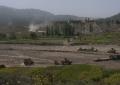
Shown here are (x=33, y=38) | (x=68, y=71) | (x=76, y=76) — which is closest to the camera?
(x=76, y=76)

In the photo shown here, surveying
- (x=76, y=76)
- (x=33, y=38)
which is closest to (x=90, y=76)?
(x=76, y=76)

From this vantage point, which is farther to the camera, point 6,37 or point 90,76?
point 6,37

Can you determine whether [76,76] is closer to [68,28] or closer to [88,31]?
[68,28]

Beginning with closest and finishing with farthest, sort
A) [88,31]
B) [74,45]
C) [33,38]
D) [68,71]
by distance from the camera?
[68,71]
[74,45]
[33,38]
[88,31]

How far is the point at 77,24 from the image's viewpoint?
17488cm

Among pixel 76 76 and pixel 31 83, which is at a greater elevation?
pixel 31 83

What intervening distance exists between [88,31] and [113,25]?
13.7 meters

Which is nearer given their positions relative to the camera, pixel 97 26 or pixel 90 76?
pixel 90 76

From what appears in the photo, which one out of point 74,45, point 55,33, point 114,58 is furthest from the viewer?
point 55,33

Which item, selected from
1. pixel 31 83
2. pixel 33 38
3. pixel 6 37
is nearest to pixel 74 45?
pixel 33 38

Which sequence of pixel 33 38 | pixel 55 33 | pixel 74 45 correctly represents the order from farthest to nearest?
pixel 55 33 < pixel 33 38 < pixel 74 45

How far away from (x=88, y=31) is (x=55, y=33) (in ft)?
99.2

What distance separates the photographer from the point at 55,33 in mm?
144625

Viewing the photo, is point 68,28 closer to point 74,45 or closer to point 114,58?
point 74,45
